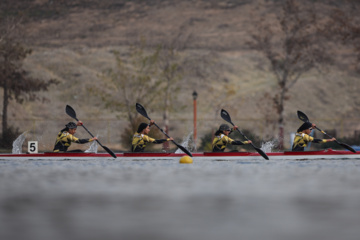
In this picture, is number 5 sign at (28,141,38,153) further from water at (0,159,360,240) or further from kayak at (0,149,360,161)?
water at (0,159,360,240)

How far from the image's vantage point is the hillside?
85.1 m

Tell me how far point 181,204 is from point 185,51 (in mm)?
86791

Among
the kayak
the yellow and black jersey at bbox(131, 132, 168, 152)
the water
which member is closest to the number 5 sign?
the kayak

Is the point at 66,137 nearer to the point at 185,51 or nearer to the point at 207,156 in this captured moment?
the point at 207,156

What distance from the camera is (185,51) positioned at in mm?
99750

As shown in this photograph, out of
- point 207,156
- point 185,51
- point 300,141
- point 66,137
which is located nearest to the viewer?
point 207,156

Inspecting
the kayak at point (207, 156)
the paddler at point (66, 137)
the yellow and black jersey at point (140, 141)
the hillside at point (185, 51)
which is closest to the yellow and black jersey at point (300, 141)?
the kayak at point (207, 156)

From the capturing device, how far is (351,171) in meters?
23.3

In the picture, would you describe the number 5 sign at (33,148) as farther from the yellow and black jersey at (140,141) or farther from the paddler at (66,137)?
the yellow and black jersey at (140,141)

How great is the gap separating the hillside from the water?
4921cm

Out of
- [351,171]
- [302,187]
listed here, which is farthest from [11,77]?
[302,187]

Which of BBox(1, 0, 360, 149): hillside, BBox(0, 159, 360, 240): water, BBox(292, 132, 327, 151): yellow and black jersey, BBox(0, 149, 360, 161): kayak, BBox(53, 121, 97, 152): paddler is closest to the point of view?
BBox(0, 159, 360, 240): water

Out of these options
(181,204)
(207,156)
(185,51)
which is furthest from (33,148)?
(185,51)

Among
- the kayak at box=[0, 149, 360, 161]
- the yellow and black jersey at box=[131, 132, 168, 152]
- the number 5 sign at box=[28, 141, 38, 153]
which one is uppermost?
the yellow and black jersey at box=[131, 132, 168, 152]
